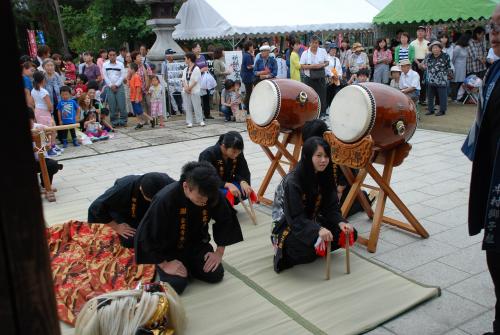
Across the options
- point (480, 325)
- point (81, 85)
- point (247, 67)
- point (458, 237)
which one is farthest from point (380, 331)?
point (81, 85)

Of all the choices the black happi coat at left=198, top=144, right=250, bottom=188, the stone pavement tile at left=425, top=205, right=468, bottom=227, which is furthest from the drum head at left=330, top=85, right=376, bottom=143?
the stone pavement tile at left=425, top=205, right=468, bottom=227

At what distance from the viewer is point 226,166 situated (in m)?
3.96

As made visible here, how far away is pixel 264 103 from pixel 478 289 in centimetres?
236

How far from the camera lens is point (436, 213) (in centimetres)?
399

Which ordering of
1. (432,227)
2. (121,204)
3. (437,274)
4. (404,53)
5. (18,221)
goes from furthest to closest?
(404,53) < (432,227) < (121,204) < (437,274) < (18,221)

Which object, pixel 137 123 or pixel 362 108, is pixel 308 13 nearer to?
pixel 137 123

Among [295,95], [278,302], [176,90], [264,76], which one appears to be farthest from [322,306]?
[176,90]

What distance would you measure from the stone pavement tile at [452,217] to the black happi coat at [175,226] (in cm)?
183

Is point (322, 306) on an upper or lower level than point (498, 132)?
lower

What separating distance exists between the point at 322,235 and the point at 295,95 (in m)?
1.79

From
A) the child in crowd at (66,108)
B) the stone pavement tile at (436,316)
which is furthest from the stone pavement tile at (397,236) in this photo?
the child in crowd at (66,108)

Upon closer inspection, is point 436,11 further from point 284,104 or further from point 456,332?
point 456,332

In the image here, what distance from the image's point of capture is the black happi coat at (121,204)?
3193 mm

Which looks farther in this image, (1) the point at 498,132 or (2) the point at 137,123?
(2) the point at 137,123
